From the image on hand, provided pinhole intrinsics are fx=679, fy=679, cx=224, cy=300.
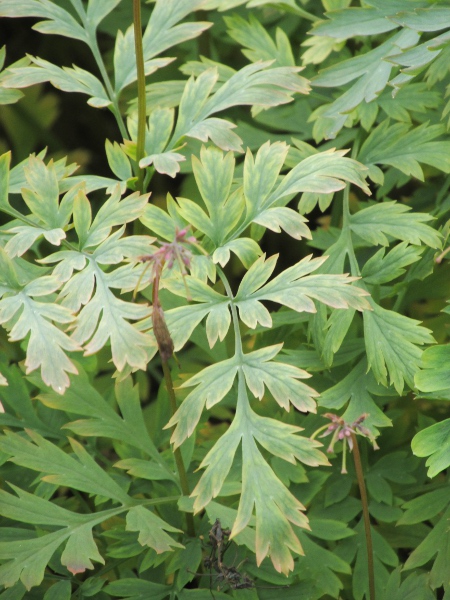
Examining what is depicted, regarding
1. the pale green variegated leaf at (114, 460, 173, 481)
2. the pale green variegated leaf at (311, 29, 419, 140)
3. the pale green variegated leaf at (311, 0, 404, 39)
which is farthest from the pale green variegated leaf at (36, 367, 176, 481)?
the pale green variegated leaf at (311, 0, 404, 39)

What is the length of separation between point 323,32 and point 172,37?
9.2 inches

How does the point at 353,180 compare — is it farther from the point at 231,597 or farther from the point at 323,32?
the point at 231,597

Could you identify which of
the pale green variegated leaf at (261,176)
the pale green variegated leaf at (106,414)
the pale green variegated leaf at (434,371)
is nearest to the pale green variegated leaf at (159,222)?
the pale green variegated leaf at (261,176)

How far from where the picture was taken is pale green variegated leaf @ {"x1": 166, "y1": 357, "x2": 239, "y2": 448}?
2.62 feet

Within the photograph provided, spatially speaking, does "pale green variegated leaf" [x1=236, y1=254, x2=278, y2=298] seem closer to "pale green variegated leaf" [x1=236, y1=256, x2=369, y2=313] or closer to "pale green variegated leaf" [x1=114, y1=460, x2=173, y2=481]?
"pale green variegated leaf" [x1=236, y1=256, x2=369, y2=313]

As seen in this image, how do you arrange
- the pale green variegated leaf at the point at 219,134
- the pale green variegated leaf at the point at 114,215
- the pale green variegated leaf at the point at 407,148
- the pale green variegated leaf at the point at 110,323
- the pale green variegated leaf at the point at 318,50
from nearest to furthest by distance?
the pale green variegated leaf at the point at 110,323, the pale green variegated leaf at the point at 114,215, the pale green variegated leaf at the point at 219,134, the pale green variegated leaf at the point at 407,148, the pale green variegated leaf at the point at 318,50

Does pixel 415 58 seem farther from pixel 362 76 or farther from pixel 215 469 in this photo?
pixel 215 469

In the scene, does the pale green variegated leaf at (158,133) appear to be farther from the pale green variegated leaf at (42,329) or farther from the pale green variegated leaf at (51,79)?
the pale green variegated leaf at (42,329)

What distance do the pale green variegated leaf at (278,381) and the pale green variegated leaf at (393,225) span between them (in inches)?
11.0

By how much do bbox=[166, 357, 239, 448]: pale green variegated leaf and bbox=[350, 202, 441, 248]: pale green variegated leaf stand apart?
314 mm

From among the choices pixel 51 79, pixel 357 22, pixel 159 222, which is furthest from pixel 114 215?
pixel 357 22

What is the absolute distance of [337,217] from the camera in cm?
132

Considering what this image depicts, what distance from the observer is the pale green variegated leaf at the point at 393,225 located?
95cm

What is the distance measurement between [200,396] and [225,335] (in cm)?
12
